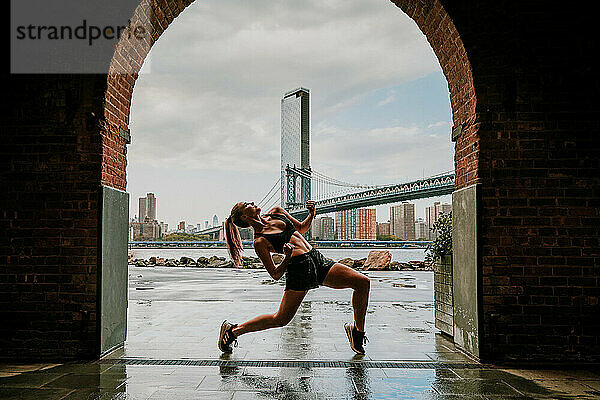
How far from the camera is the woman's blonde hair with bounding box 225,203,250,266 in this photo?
546 centimetres

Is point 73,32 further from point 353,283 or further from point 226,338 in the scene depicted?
point 353,283

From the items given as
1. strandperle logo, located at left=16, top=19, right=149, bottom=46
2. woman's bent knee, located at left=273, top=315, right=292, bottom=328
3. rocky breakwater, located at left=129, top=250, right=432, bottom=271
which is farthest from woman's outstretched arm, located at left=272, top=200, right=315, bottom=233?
rocky breakwater, located at left=129, top=250, right=432, bottom=271

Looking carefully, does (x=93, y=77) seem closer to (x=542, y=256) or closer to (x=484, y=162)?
(x=484, y=162)

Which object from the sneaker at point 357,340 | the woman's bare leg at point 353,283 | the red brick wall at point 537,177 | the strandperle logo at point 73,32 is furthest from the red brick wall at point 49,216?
the red brick wall at point 537,177

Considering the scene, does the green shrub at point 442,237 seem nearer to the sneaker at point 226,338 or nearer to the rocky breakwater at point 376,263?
the sneaker at point 226,338

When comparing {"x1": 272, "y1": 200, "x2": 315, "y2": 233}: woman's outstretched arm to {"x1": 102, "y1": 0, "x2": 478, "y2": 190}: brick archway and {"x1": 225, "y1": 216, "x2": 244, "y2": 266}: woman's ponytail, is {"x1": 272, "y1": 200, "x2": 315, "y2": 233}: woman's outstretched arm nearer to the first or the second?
{"x1": 225, "y1": 216, "x2": 244, "y2": 266}: woman's ponytail

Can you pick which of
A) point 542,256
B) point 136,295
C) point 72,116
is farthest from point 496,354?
point 136,295

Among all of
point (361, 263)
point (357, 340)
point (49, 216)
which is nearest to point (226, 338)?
point (357, 340)

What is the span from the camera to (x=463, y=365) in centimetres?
504

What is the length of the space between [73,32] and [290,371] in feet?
12.4

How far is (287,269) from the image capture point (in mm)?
5305

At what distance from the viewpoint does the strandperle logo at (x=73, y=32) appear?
18.0ft

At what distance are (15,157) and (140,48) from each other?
1652 mm

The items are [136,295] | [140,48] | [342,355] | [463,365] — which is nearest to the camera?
[463,365]
